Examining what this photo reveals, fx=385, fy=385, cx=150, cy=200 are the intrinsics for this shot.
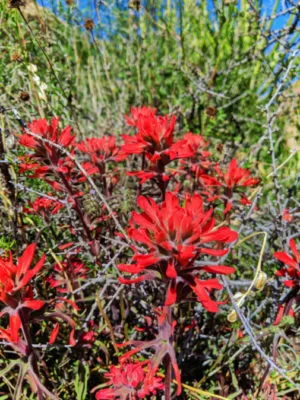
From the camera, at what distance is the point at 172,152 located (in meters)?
0.81

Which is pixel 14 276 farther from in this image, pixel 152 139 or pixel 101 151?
pixel 101 151

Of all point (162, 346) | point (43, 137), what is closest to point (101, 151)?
point (43, 137)

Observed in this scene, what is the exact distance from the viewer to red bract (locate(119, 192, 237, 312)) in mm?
522

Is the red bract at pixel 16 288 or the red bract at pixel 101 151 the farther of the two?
the red bract at pixel 101 151

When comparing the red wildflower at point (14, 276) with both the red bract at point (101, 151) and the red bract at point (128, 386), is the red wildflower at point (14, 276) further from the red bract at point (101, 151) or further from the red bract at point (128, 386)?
the red bract at point (101, 151)

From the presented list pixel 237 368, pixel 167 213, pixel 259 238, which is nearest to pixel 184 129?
pixel 259 238

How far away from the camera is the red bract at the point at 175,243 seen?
0.52 metres

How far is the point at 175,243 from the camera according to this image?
1.78 ft

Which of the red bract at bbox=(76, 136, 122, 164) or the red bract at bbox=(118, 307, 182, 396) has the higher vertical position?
the red bract at bbox=(76, 136, 122, 164)

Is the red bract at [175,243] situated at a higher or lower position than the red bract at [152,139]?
lower

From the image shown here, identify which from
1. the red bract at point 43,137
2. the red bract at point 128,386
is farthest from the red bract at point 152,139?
the red bract at point 128,386

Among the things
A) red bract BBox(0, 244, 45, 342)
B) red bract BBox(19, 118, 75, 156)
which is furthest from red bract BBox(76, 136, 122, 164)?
red bract BBox(0, 244, 45, 342)

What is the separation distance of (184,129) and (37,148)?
1010 millimetres

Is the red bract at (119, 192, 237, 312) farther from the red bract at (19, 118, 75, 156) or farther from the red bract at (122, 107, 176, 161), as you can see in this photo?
the red bract at (19, 118, 75, 156)
